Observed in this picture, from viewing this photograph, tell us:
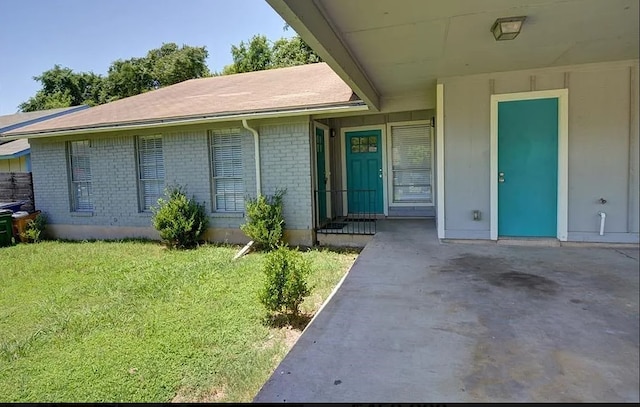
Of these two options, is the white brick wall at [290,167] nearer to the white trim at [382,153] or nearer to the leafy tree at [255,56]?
the white trim at [382,153]

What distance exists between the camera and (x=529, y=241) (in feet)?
17.5

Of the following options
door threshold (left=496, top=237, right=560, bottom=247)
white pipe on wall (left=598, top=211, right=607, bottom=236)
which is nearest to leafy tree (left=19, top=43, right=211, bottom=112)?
door threshold (left=496, top=237, right=560, bottom=247)

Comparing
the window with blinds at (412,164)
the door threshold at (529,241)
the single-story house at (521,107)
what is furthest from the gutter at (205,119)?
the door threshold at (529,241)

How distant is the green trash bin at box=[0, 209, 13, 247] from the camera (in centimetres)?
892

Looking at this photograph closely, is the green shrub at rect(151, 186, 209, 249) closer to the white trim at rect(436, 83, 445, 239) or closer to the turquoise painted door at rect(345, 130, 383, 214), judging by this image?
the turquoise painted door at rect(345, 130, 383, 214)

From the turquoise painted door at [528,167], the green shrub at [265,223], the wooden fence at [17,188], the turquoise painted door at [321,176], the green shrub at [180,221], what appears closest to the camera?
the turquoise painted door at [528,167]

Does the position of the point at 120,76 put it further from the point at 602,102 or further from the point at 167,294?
the point at 602,102

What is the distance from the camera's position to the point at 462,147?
18.2 feet

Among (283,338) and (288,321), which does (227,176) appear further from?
(283,338)

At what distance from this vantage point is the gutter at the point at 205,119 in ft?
21.8

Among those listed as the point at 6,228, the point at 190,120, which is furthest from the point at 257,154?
the point at 6,228

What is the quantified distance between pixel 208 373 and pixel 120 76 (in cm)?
3219

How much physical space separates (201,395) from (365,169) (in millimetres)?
6558

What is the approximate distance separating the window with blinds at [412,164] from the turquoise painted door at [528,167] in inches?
107
